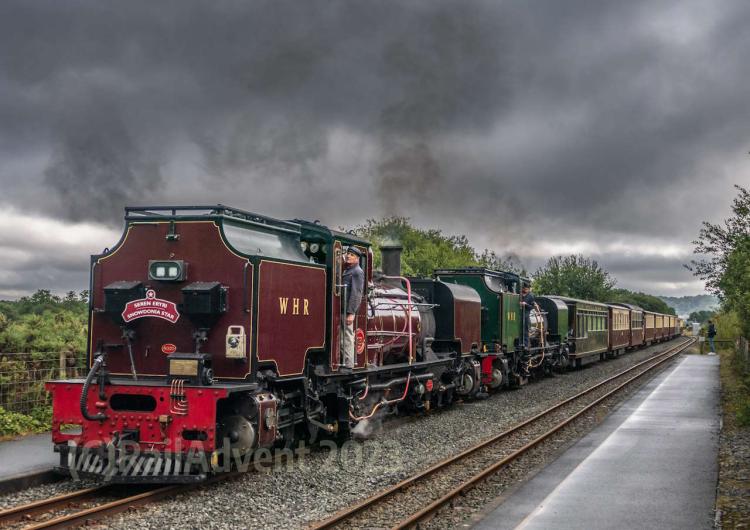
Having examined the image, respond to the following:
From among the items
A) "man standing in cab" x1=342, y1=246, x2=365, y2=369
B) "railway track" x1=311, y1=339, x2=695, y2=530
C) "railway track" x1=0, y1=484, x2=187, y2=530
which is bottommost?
"railway track" x1=311, y1=339, x2=695, y2=530

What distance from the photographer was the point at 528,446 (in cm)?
1129

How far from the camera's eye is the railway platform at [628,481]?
722 cm

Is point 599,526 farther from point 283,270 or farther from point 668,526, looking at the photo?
point 283,270

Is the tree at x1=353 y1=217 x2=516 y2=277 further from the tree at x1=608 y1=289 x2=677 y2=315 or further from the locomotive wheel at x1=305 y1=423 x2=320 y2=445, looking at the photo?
the tree at x1=608 y1=289 x2=677 y2=315

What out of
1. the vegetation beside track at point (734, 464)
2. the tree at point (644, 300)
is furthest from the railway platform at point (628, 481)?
the tree at point (644, 300)

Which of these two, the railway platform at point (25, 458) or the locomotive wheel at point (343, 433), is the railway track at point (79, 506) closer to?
the railway platform at point (25, 458)

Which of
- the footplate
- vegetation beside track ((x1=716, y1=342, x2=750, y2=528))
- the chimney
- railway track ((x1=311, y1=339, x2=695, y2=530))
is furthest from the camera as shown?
the chimney

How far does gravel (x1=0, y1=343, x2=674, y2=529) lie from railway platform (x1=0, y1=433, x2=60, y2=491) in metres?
0.24

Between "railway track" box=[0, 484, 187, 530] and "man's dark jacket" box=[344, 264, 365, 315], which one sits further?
"man's dark jacket" box=[344, 264, 365, 315]

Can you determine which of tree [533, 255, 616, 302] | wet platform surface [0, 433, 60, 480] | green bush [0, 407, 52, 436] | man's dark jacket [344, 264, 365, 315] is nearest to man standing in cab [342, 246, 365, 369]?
man's dark jacket [344, 264, 365, 315]

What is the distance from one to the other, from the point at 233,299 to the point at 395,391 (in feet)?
18.2

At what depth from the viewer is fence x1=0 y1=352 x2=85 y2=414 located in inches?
448

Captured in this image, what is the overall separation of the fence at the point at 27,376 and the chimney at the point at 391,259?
6234mm

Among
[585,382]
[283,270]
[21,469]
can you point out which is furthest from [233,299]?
[585,382]
